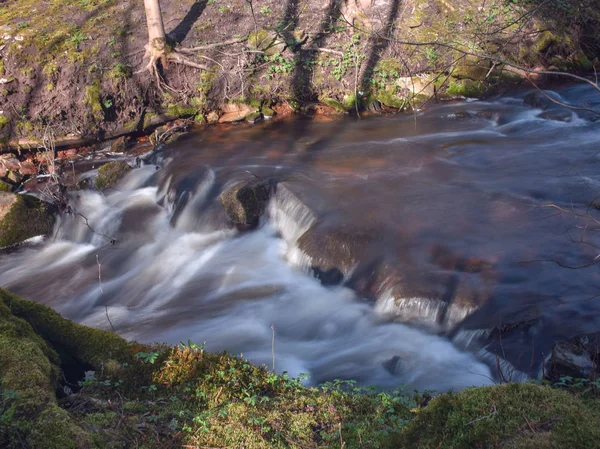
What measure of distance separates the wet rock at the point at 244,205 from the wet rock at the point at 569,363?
228 inches

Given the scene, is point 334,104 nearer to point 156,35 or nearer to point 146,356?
point 156,35

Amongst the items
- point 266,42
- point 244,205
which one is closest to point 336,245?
point 244,205

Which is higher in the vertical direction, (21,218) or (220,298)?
(21,218)

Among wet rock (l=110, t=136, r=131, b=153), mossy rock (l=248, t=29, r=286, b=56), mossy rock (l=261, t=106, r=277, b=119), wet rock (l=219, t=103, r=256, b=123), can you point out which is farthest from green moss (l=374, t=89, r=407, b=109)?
wet rock (l=110, t=136, r=131, b=153)

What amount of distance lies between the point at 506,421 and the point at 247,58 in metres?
13.0

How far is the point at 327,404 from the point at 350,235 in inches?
159

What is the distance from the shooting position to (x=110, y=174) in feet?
36.6

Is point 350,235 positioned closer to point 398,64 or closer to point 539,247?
point 539,247

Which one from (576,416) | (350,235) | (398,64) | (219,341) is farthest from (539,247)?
(398,64)

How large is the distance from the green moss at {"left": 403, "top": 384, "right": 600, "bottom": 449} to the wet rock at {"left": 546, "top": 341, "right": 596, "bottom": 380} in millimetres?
1680

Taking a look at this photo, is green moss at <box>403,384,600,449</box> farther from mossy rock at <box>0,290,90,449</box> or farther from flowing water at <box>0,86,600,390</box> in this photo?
flowing water at <box>0,86,600,390</box>

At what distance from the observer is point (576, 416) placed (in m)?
2.46

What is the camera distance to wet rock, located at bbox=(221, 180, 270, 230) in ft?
30.3

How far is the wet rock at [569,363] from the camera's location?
13.8 ft
